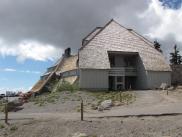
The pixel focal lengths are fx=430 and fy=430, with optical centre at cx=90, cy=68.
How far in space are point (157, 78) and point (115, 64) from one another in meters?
6.52

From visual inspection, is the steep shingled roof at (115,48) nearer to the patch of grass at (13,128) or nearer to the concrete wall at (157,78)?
the concrete wall at (157,78)

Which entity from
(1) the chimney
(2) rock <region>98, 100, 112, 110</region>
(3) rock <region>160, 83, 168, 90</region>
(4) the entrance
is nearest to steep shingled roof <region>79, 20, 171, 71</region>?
(3) rock <region>160, 83, 168, 90</region>

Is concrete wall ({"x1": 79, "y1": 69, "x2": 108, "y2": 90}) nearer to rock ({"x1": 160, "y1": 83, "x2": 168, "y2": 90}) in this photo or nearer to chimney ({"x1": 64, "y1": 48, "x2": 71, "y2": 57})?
rock ({"x1": 160, "y1": 83, "x2": 168, "y2": 90})

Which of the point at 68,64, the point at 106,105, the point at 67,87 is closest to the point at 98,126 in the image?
the point at 106,105

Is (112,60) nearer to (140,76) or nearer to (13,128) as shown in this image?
(140,76)

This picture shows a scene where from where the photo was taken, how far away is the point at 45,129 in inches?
1107

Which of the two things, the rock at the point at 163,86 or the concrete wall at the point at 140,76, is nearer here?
the rock at the point at 163,86

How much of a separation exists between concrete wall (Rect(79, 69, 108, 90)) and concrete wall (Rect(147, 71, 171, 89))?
6.44 m

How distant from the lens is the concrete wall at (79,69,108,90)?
55.7 m

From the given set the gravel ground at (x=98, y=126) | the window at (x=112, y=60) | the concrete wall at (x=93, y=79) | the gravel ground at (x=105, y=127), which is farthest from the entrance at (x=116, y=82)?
the gravel ground at (x=105, y=127)

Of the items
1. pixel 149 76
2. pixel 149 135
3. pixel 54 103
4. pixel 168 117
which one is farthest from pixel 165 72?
pixel 149 135

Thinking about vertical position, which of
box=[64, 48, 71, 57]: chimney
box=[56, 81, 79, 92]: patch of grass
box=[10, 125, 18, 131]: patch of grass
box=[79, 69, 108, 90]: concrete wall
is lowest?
box=[10, 125, 18, 131]: patch of grass

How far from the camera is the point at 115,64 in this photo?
62125 mm

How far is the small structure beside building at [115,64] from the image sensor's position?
56281mm
